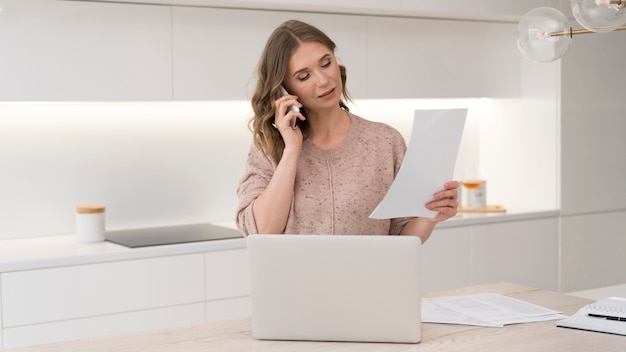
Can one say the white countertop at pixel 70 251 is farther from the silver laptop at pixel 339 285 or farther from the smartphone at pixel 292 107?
the silver laptop at pixel 339 285

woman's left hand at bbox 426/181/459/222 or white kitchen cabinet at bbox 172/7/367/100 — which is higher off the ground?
white kitchen cabinet at bbox 172/7/367/100

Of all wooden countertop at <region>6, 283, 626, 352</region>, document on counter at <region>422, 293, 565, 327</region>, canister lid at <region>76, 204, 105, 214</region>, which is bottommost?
wooden countertop at <region>6, 283, 626, 352</region>

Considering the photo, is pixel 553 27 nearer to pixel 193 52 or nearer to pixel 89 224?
pixel 193 52

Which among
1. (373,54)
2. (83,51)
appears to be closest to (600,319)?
(83,51)

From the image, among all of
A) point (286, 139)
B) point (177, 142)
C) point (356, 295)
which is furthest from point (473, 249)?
point (356, 295)

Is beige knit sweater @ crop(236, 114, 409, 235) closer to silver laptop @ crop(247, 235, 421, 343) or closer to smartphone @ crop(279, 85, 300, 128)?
smartphone @ crop(279, 85, 300, 128)

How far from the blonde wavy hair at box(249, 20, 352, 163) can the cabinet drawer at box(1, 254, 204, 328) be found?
1.17 metres

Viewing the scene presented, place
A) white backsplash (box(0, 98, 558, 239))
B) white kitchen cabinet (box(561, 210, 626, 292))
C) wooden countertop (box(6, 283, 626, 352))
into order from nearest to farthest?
1. wooden countertop (box(6, 283, 626, 352))
2. white backsplash (box(0, 98, 558, 239))
3. white kitchen cabinet (box(561, 210, 626, 292))

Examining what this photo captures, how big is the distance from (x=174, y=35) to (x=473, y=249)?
181cm

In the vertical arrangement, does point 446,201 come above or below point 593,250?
above

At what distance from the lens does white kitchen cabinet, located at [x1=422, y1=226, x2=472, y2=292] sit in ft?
14.0

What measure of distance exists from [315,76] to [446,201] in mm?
523

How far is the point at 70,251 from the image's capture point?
348 cm

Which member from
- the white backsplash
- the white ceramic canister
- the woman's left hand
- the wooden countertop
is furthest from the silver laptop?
the white ceramic canister
